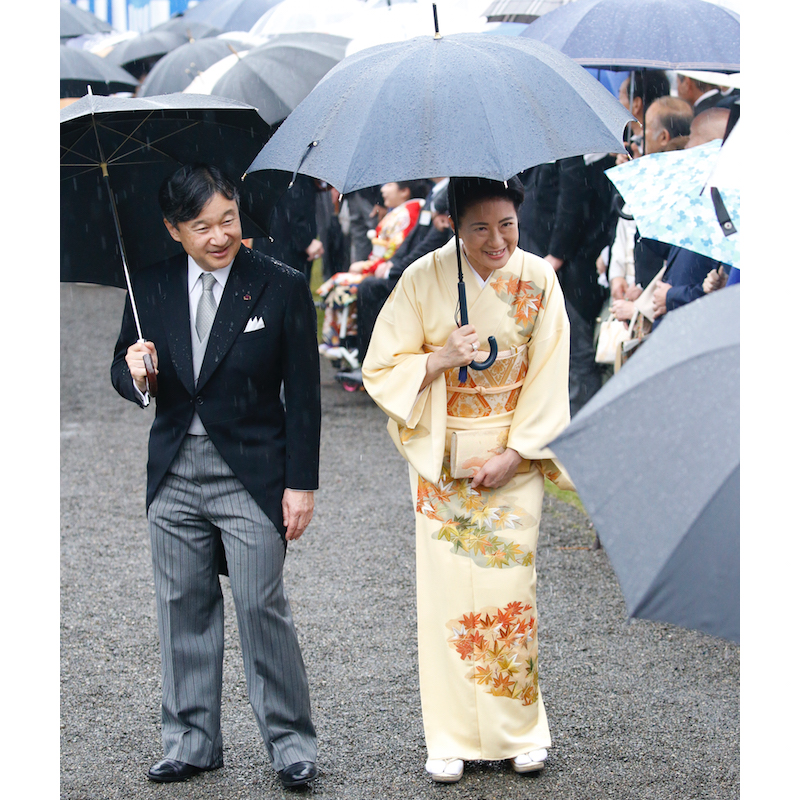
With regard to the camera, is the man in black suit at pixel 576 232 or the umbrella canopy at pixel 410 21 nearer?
the man in black suit at pixel 576 232

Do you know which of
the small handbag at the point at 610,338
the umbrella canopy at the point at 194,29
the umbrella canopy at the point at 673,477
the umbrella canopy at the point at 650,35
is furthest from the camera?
the umbrella canopy at the point at 194,29

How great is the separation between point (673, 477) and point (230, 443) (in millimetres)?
1841

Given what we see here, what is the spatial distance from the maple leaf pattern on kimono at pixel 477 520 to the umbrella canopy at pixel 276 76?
11.5 feet

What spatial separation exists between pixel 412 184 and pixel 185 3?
10889 mm

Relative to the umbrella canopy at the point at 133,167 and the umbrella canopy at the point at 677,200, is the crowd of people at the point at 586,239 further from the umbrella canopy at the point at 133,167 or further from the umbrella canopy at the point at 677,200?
the umbrella canopy at the point at 133,167

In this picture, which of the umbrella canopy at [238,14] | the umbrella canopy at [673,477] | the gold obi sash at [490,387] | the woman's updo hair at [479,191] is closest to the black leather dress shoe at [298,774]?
the gold obi sash at [490,387]

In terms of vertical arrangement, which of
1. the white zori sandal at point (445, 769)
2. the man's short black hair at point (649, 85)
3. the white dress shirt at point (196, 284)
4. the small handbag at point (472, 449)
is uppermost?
the man's short black hair at point (649, 85)

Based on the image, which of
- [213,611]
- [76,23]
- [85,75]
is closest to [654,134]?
[213,611]

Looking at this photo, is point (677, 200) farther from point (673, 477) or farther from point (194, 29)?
point (194, 29)

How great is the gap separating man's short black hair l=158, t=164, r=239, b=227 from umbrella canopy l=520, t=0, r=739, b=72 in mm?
2255

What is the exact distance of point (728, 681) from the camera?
13.5 ft

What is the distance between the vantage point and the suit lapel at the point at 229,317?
10.6 ft

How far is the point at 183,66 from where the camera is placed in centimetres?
895

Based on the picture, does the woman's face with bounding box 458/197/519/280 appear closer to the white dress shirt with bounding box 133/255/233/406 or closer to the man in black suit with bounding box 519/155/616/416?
the white dress shirt with bounding box 133/255/233/406
